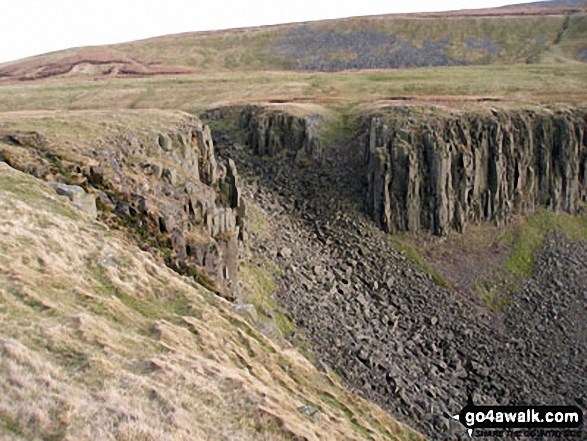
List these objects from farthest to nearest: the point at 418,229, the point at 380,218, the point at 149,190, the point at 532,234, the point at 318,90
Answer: the point at 318,90
the point at 532,234
the point at 418,229
the point at 380,218
the point at 149,190

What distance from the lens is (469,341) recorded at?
121ft

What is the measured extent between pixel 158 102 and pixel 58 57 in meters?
88.6

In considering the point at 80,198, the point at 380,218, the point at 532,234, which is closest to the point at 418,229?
the point at 380,218

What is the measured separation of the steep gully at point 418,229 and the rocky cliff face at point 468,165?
122 millimetres

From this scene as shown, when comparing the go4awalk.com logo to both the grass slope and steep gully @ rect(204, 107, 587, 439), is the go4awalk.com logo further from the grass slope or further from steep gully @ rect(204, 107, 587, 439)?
the grass slope

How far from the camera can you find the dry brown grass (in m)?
10.2

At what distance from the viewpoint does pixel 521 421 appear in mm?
30453

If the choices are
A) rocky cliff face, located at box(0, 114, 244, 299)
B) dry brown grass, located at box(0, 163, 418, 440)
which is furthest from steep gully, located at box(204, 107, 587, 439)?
dry brown grass, located at box(0, 163, 418, 440)

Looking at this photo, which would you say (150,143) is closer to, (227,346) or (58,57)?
(227,346)

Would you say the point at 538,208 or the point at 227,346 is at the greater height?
the point at 227,346

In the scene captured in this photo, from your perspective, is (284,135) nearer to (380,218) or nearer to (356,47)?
(380,218)

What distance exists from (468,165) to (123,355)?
44099 millimetres

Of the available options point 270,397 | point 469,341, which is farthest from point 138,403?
point 469,341

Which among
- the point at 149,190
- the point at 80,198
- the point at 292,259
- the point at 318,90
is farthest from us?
the point at 318,90
